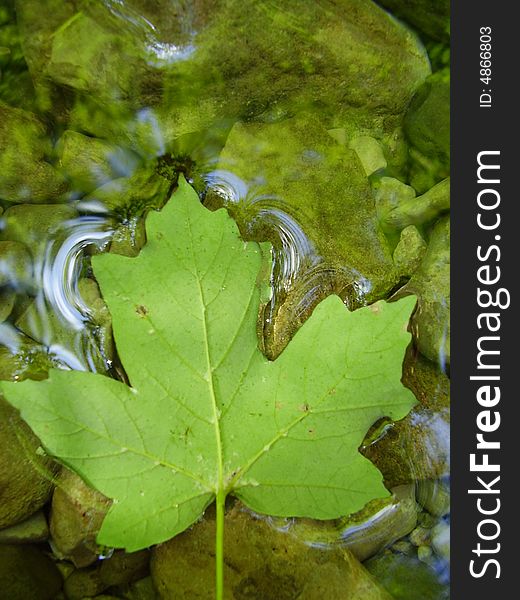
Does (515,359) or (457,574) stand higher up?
(515,359)

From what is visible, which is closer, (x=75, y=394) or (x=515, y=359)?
(x=75, y=394)

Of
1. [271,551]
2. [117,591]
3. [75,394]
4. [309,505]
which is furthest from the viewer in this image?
[117,591]

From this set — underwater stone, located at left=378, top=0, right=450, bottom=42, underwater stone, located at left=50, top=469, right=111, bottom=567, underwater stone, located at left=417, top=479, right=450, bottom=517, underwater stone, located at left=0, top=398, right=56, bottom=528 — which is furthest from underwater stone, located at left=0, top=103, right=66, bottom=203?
underwater stone, located at left=417, top=479, right=450, bottom=517

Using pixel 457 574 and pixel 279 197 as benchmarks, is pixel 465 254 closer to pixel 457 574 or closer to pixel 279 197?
pixel 279 197

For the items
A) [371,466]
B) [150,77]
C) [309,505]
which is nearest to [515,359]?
[371,466]

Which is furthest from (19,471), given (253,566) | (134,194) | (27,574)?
(134,194)

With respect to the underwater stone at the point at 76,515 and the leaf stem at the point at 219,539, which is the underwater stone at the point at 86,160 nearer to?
the underwater stone at the point at 76,515

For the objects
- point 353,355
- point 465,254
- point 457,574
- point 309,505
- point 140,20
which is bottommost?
point 457,574
